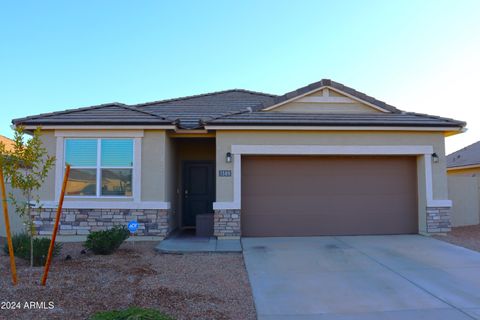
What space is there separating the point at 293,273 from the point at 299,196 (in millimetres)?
Result: 4274

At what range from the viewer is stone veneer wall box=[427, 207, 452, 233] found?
1158 centimetres

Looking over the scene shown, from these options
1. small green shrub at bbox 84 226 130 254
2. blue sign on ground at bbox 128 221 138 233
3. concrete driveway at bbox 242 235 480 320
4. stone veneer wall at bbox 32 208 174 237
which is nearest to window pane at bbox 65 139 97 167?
stone veneer wall at bbox 32 208 174 237

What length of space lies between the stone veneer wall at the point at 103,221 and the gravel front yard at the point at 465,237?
310 inches

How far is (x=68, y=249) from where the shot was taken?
32.6 ft

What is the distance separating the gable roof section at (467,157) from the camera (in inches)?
807

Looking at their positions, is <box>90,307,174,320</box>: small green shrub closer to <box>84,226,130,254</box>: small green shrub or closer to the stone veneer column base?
<box>84,226,130,254</box>: small green shrub

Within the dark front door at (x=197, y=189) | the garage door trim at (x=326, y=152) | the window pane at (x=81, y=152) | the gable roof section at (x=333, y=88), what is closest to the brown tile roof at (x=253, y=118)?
the gable roof section at (x=333, y=88)

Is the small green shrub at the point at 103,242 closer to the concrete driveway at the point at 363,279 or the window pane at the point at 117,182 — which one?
the window pane at the point at 117,182

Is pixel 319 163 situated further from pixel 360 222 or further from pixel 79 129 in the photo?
pixel 79 129

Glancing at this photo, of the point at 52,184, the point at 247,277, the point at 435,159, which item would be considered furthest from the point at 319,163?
the point at 52,184

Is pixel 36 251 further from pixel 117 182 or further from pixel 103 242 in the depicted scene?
pixel 117 182

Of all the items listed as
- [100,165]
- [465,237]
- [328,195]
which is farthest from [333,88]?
[100,165]

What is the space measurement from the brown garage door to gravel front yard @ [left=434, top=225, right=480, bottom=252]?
101cm

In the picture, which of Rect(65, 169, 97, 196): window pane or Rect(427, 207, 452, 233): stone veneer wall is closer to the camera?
Rect(65, 169, 97, 196): window pane
